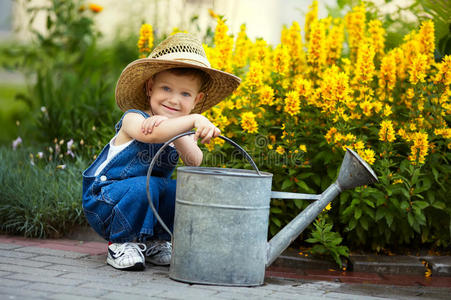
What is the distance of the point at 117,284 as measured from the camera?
7.84 ft

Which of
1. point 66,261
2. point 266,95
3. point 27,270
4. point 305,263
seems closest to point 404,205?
point 305,263

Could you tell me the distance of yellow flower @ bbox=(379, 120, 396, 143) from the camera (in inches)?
123

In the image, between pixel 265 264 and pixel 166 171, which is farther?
pixel 166 171

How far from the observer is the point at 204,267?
2479 mm

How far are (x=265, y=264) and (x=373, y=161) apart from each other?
90 centimetres

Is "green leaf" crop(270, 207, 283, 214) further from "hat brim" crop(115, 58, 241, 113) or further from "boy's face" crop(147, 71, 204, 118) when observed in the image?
"boy's face" crop(147, 71, 204, 118)

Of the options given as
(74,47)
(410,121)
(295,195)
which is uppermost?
(74,47)

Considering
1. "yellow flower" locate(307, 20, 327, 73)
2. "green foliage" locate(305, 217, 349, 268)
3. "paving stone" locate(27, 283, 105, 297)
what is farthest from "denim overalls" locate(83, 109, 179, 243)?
"yellow flower" locate(307, 20, 327, 73)

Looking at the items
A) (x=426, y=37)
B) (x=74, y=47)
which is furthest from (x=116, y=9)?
(x=426, y=37)

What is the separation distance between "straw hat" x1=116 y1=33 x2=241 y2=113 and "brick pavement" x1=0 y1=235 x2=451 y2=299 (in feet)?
2.80

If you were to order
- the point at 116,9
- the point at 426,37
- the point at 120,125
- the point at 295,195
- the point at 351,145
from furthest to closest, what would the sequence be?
the point at 116,9 → the point at 426,37 → the point at 351,145 → the point at 120,125 → the point at 295,195

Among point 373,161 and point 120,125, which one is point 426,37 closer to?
point 373,161

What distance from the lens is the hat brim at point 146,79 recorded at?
9.26 feet

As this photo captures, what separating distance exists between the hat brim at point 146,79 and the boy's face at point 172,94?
5cm
